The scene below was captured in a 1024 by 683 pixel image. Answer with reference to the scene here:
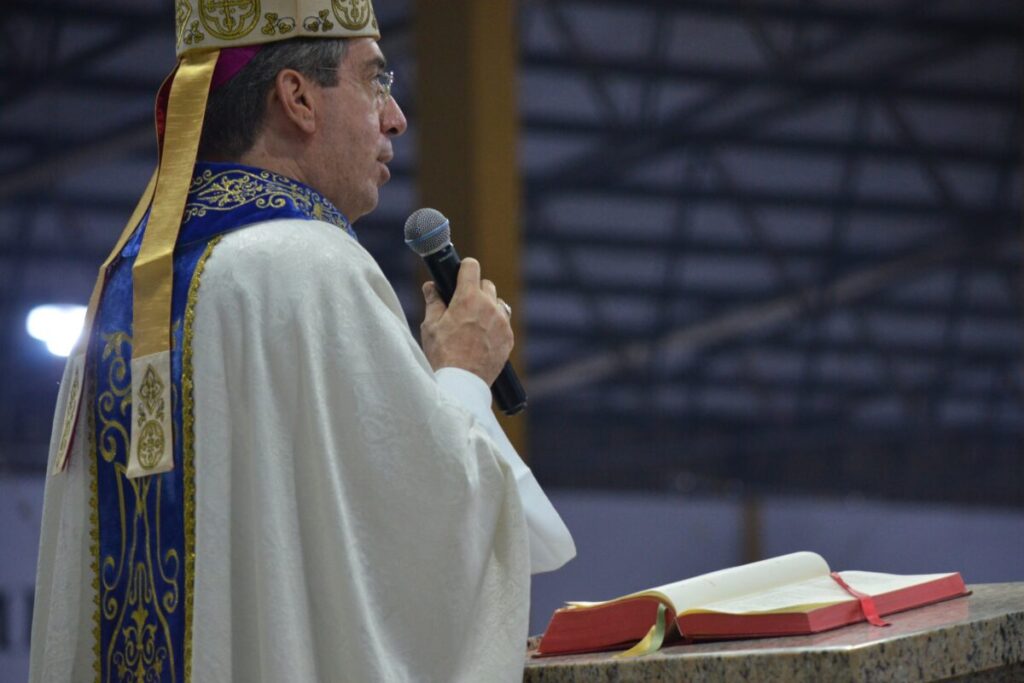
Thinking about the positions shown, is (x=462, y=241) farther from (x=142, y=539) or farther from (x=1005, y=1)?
(x=1005, y=1)

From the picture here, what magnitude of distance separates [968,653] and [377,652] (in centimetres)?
56

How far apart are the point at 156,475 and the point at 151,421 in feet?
0.19

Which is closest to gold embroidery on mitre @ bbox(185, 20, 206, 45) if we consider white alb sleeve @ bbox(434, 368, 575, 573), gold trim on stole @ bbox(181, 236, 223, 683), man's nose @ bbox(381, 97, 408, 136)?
man's nose @ bbox(381, 97, 408, 136)

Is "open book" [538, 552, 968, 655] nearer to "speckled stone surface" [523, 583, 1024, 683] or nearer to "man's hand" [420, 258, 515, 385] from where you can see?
"speckled stone surface" [523, 583, 1024, 683]

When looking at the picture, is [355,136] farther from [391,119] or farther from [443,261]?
[443,261]

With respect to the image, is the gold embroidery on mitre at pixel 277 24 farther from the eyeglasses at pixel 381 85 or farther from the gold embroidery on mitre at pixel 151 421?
the gold embroidery on mitre at pixel 151 421

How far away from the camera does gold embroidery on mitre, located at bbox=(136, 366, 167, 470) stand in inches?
70.3

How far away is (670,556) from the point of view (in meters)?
9.24

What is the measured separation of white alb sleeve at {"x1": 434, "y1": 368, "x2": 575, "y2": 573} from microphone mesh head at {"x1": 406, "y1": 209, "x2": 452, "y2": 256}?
18 cm

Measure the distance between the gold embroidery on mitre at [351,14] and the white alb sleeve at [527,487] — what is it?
45 cm

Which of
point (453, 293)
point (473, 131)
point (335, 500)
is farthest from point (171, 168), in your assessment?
point (473, 131)

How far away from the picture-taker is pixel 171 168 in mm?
1927

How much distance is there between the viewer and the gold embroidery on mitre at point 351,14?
79.2 inches

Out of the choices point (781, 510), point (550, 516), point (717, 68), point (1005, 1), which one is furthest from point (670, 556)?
point (550, 516)
